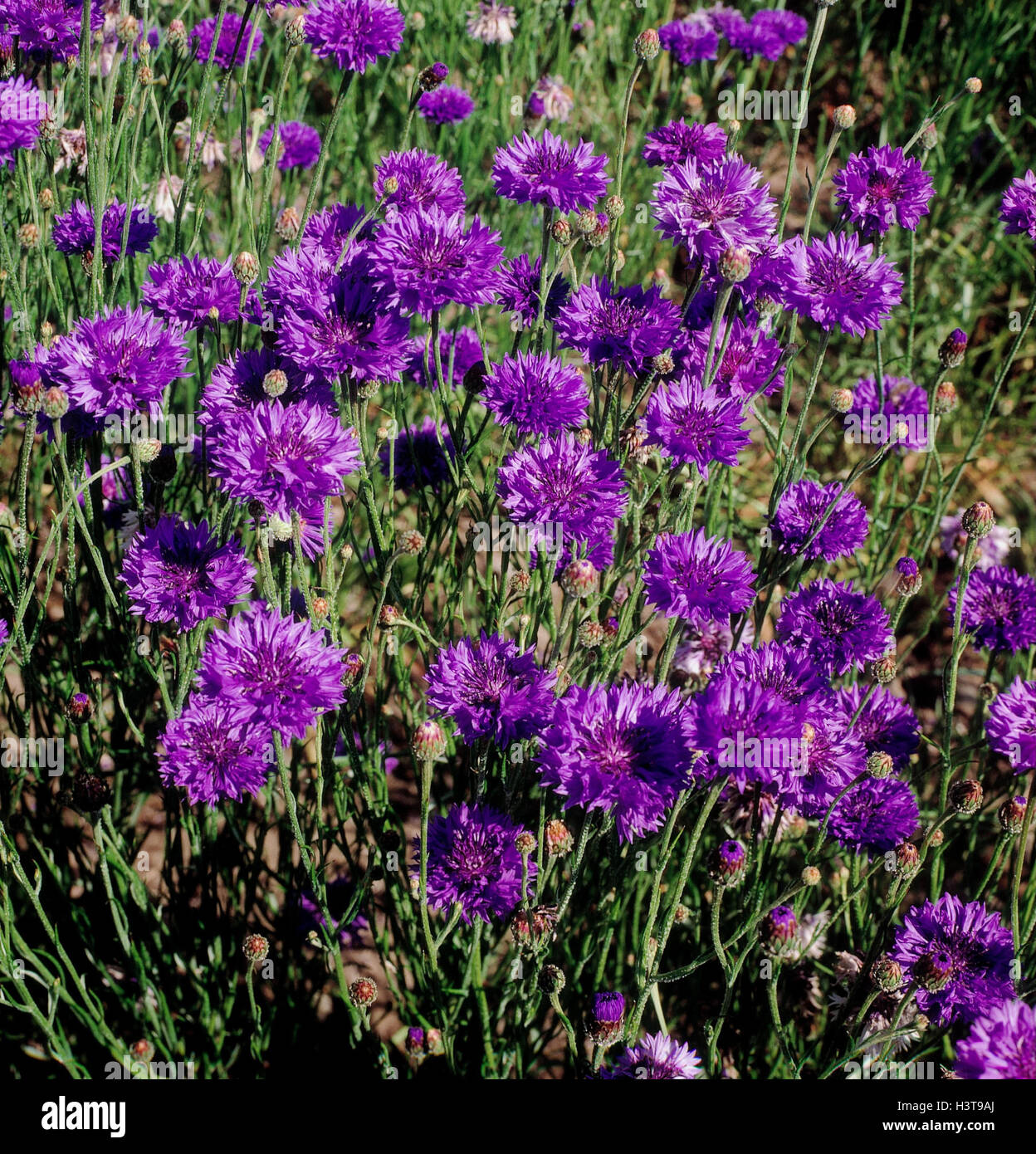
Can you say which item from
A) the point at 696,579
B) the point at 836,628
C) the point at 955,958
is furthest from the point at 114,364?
the point at 955,958

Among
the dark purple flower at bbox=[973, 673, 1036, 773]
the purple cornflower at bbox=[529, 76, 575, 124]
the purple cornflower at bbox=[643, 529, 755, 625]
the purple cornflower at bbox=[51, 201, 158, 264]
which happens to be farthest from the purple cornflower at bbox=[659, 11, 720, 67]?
the dark purple flower at bbox=[973, 673, 1036, 773]

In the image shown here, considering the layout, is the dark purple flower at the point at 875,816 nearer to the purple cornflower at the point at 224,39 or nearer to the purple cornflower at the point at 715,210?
the purple cornflower at the point at 715,210

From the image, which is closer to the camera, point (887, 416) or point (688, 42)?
point (887, 416)

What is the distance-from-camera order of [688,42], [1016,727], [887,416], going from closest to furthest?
[1016,727]
[887,416]
[688,42]

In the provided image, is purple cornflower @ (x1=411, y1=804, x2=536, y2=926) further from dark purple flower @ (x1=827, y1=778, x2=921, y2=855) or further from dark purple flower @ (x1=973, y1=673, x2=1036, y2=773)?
dark purple flower @ (x1=973, y1=673, x2=1036, y2=773)

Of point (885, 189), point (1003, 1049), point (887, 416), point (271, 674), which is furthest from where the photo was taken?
point (887, 416)

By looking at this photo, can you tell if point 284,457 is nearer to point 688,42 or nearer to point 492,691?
point 492,691
